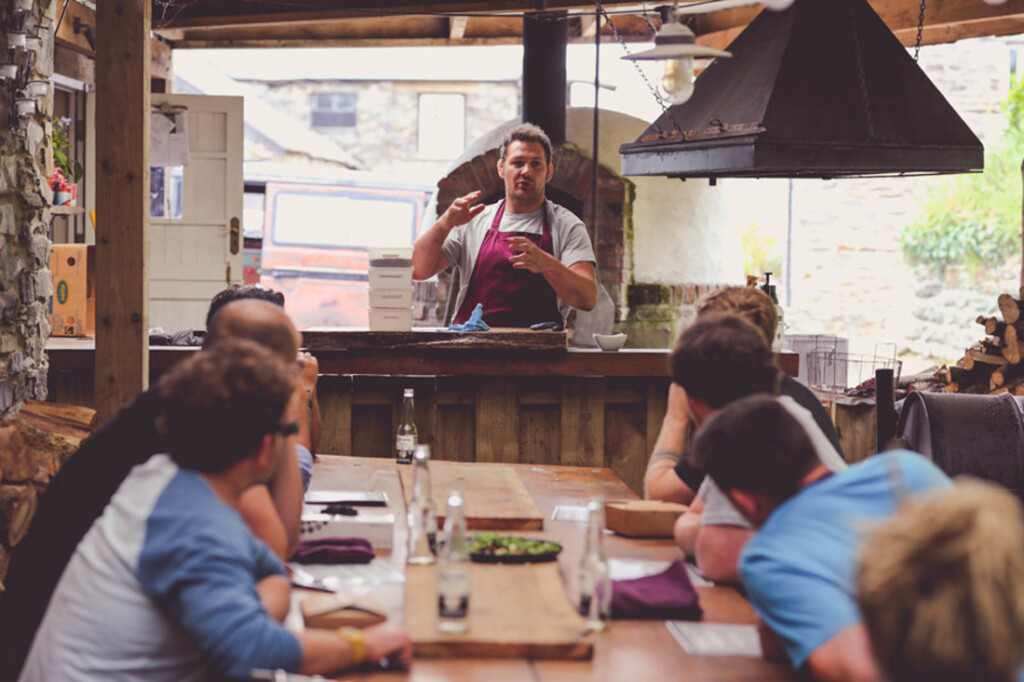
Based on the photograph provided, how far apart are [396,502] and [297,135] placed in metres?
16.2

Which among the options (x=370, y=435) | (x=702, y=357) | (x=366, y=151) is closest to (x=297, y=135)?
(x=366, y=151)

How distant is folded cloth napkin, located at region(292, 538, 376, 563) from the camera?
2564 mm

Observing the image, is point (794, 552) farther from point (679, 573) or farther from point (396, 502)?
point (396, 502)

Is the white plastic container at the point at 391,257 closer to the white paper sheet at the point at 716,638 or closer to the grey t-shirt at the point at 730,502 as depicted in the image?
the grey t-shirt at the point at 730,502

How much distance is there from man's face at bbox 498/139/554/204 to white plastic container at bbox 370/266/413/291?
676 mm

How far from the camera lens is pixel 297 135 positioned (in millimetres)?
18672

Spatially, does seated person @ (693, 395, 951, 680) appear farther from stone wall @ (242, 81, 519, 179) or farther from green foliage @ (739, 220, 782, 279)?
stone wall @ (242, 81, 519, 179)

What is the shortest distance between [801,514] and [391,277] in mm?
3366

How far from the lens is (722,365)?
2648 millimetres

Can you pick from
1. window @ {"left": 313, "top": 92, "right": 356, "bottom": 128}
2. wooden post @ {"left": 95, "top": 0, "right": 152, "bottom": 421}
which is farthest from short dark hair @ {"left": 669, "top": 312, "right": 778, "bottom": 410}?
window @ {"left": 313, "top": 92, "right": 356, "bottom": 128}

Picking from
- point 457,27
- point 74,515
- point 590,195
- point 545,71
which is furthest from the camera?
point 457,27

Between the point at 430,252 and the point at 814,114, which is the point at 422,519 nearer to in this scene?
the point at 430,252

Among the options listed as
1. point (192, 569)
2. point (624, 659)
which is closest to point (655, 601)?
point (624, 659)

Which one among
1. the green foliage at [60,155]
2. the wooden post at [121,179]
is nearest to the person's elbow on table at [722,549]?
the wooden post at [121,179]
